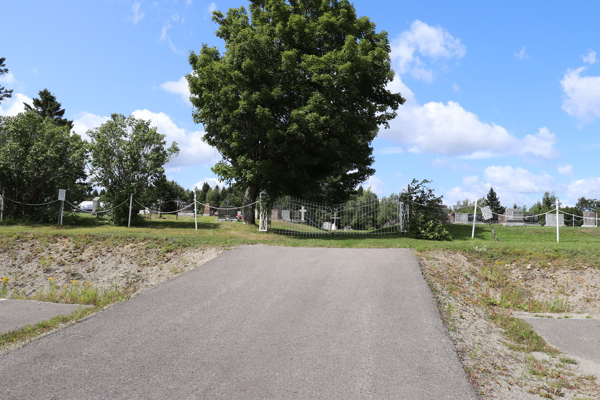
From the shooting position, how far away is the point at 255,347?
5.96m

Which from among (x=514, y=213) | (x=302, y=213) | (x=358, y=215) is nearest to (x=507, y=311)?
(x=358, y=215)

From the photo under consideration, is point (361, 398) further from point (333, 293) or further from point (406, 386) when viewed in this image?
point (333, 293)

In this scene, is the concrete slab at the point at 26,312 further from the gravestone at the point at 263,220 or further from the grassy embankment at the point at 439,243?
the gravestone at the point at 263,220

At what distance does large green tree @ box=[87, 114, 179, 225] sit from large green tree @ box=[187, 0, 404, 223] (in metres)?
2.95

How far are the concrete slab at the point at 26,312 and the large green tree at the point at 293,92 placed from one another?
1108cm

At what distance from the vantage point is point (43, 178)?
74.3ft

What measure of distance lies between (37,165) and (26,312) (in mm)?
16810

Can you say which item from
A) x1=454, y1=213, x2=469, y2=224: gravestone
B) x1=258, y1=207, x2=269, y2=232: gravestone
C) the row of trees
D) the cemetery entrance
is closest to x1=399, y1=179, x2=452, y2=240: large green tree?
the cemetery entrance

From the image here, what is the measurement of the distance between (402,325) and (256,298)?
3.03 metres

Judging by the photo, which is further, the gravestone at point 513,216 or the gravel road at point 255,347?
the gravestone at point 513,216

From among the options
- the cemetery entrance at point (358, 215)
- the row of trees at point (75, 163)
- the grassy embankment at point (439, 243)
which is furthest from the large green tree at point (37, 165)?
the cemetery entrance at point (358, 215)

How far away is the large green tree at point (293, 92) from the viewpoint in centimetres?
1828

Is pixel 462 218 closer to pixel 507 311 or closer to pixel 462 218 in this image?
pixel 462 218

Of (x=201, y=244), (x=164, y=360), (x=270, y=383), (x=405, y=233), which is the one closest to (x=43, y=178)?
(x=201, y=244)
